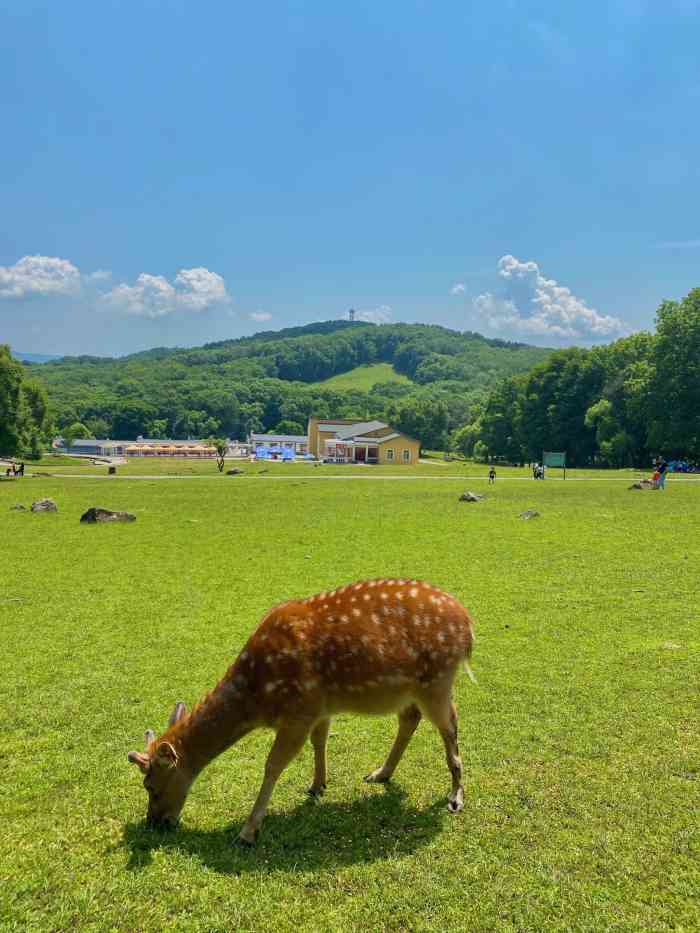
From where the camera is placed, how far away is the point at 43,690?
842 centimetres

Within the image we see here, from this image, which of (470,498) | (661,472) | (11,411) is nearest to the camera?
(470,498)

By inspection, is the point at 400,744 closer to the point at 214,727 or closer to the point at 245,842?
the point at 245,842

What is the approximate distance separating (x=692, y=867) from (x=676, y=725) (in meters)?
2.62

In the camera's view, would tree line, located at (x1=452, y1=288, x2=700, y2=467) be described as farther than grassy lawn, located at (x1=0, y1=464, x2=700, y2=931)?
Yes

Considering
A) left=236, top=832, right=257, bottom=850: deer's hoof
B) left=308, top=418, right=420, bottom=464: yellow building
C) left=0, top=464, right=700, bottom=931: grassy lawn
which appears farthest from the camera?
left=308, top=418, right=420, bottom=464: yellow building

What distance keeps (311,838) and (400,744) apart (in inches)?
50.4

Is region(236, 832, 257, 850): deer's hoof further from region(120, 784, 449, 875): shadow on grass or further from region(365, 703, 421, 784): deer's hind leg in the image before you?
region(365, 703, 421, 784): deer's hind leg

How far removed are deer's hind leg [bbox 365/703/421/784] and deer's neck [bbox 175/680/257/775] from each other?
5.05ft

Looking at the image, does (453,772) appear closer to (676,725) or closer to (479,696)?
(479,696)

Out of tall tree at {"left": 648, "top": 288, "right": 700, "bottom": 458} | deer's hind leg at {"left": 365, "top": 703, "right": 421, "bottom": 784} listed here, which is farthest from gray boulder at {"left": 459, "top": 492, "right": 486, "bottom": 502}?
tall tree at {"left": 648, "top": 288, "right": 700, "bottom": 458}

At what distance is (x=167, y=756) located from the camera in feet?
17.5

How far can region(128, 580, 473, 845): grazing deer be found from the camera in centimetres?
544

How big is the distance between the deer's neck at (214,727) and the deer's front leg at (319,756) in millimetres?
747

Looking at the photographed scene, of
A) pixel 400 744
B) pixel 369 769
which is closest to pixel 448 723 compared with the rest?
pixel 400 744
